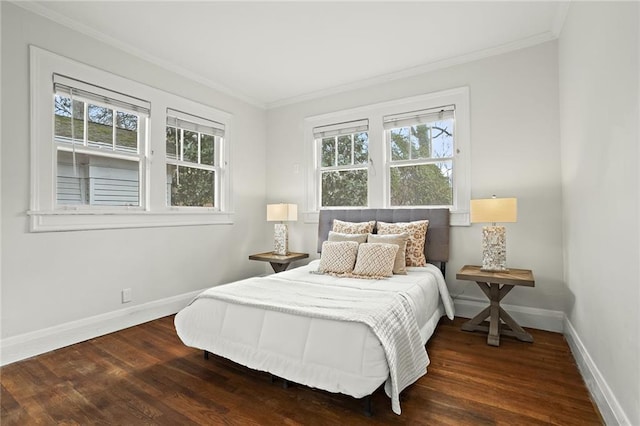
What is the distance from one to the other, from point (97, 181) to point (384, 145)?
10.1 feet

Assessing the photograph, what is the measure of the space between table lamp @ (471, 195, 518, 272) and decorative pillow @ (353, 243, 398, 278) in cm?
80

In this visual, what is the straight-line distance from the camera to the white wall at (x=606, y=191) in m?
1.43

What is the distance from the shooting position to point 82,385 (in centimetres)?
211

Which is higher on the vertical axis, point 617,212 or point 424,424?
point 617,212

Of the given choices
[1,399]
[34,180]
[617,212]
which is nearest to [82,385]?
[1,399]

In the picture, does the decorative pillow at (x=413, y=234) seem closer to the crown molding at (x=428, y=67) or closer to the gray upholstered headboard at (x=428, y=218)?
the gray upholstered headboard at (x=428, y=218)

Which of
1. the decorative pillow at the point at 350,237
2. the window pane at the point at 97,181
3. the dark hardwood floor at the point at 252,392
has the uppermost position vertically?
the window pane at the point at 97,181

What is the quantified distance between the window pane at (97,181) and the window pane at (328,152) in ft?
7.45

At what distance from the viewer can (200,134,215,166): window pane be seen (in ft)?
13.3

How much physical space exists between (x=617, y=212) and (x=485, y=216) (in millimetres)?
1259

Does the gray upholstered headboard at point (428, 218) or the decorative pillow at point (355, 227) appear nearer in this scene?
the gray upholstered headboard at point (428, 218)

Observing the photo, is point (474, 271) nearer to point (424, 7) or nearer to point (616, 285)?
point (616, 285)

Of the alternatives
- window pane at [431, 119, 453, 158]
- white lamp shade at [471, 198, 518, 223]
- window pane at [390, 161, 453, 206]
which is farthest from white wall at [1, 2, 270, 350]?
white lamp shade at [471, 198, 518, 223]

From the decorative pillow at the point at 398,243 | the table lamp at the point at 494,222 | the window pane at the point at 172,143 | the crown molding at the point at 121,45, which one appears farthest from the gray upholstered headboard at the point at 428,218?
the crown molding at the point at 121,45
